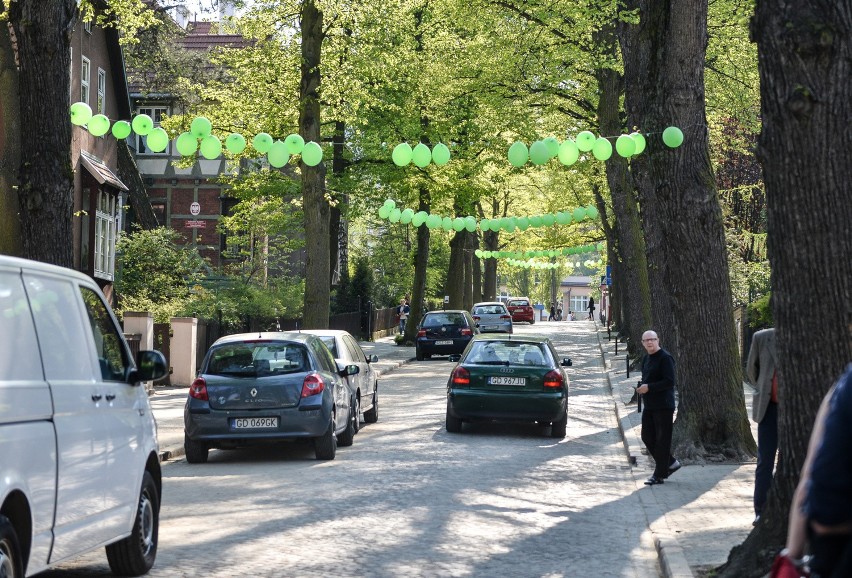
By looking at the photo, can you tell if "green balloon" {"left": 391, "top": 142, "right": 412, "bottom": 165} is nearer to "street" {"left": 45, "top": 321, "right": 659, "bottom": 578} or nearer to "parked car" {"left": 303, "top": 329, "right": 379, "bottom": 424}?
"parked car" {"left": 303, "top": 329, "right": 379, "bottom": 424}

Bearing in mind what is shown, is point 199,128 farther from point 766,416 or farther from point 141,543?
point 141,543

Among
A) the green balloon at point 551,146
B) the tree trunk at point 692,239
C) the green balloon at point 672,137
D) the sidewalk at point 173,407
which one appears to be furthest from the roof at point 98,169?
the green balloon at point 672,137

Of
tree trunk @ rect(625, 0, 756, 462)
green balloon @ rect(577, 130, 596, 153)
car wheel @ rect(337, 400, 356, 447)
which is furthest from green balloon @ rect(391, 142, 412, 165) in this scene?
tree trunk @ rect(625, 0, 756, 462)

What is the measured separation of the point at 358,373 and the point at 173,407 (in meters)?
5.56

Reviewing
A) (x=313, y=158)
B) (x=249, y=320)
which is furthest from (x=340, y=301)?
(x=313, y=158)

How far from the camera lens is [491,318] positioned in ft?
177

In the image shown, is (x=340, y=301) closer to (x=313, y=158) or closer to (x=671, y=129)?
(x=313, y=158)

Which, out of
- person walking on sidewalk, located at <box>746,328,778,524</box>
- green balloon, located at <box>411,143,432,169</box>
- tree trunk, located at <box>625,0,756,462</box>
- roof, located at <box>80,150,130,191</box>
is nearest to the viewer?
person walking on sidewalk, located at <box>746,328,778,524</box>

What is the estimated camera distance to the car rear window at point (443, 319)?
41656mm

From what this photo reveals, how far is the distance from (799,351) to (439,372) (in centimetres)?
2836

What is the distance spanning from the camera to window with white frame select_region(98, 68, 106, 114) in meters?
Result: 35.9

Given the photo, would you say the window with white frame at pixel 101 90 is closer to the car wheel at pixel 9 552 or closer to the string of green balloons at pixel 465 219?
the string of green balloons at pixel 465 219

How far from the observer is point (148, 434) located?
8.85 metres

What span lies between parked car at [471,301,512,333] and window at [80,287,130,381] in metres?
44.5
